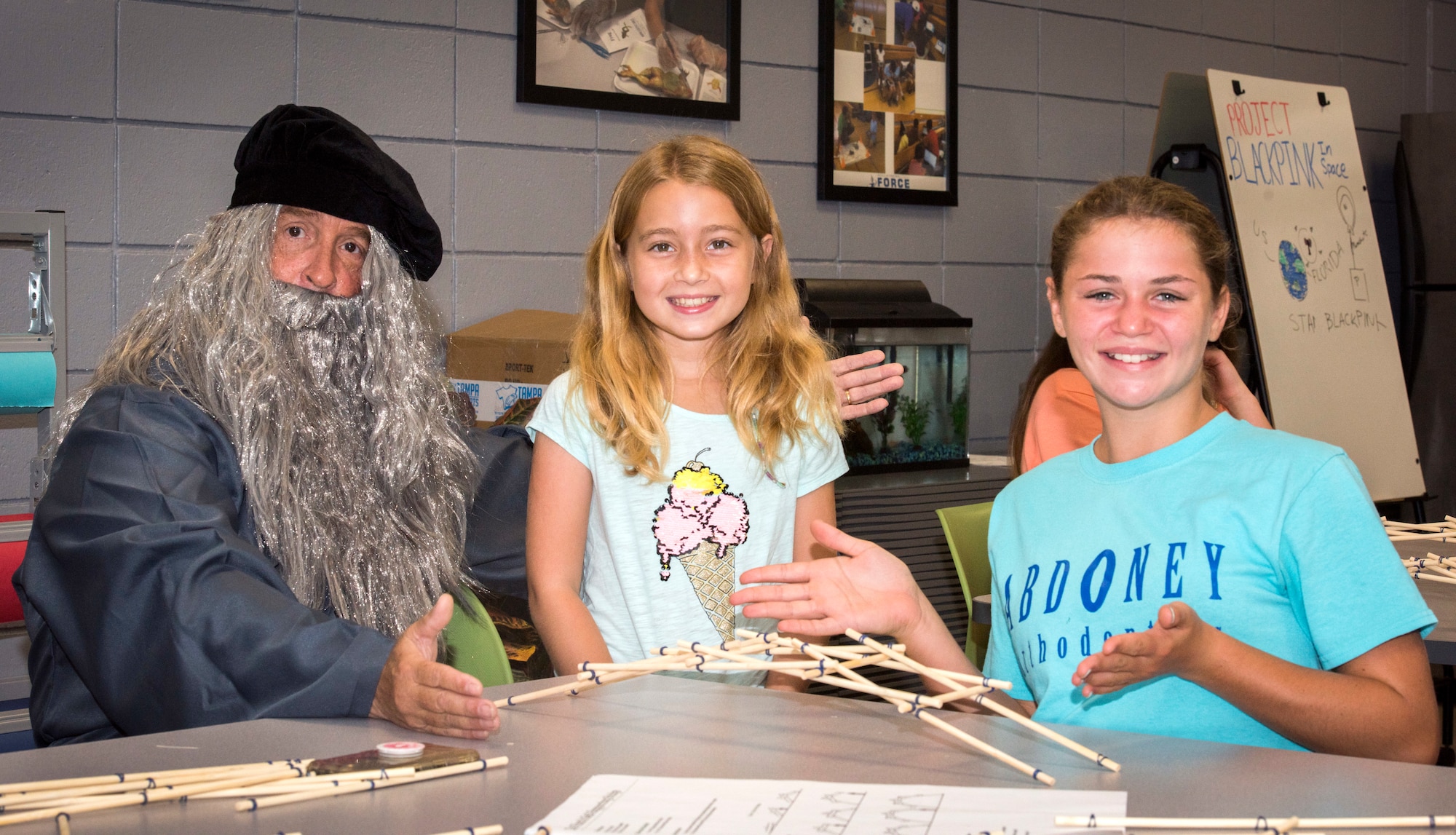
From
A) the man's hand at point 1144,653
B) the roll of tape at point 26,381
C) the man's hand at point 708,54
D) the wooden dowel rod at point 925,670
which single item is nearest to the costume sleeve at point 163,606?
the wooden dowel rod at point 925,670

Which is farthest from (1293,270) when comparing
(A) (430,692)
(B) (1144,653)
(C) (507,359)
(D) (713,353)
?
(A) (430,692)

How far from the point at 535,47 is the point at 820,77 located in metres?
1.02

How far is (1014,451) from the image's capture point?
8.59 ft

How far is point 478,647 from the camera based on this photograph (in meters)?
1.71

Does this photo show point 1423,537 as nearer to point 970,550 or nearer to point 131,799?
point 970,550

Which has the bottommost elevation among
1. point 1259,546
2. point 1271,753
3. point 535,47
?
point 1271,753

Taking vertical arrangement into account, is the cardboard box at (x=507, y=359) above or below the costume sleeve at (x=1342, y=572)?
above

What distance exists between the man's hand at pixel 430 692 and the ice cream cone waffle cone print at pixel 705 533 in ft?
2.23

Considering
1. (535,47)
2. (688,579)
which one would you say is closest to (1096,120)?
(535,47)

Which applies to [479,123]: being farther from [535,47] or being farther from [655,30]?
[655,30]

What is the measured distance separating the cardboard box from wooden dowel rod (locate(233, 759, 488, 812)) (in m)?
1.93

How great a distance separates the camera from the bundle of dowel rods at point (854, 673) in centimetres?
98

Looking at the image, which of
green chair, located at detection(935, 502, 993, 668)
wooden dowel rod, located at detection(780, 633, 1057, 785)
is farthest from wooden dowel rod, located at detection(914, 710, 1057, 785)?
green chair, located at detection(935, 502, 993, 668)

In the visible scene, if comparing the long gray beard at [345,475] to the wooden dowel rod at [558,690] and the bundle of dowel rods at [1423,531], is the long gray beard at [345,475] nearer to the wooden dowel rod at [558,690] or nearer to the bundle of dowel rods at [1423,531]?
the wooden dowel rod at [558,690]
